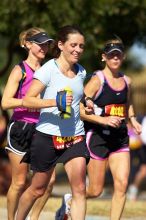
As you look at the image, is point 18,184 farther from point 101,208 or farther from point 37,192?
point 101,208

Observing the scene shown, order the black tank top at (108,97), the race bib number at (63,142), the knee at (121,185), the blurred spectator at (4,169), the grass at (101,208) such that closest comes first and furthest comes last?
the race bib number at (63,142)
the knee at (121,185)
the black tank top at (108,97)
the grass at (101,208)
the blurred spectator at (4,169)

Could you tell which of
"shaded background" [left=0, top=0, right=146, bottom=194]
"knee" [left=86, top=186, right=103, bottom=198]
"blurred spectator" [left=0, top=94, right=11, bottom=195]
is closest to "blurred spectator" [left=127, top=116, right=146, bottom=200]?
"shaded background" [left=0, top=0, right=146, bottom=194]

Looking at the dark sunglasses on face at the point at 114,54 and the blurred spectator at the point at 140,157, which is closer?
the dark sunglasses on face at the point at 114,54

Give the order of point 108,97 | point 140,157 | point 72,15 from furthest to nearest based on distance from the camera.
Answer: point 140,157, point 72,15, point 108,97

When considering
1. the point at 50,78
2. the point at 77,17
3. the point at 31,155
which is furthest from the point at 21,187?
the point at 77,17

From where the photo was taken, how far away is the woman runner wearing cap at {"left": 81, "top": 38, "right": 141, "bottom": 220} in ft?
27.0

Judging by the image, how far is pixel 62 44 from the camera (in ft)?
24.2

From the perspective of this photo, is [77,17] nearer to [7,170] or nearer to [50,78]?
[7,170]

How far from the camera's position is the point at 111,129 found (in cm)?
850

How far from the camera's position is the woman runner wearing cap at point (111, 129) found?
8242 mm

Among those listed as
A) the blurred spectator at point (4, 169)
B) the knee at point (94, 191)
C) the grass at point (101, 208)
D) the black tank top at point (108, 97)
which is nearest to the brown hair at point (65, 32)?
the black tank top at point (108, 97)

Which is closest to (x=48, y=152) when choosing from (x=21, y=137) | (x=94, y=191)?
(x=21, y=137)

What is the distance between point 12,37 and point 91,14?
1.49 meters

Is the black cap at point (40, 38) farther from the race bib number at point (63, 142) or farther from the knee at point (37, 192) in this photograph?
the knee at point (37, 192)
